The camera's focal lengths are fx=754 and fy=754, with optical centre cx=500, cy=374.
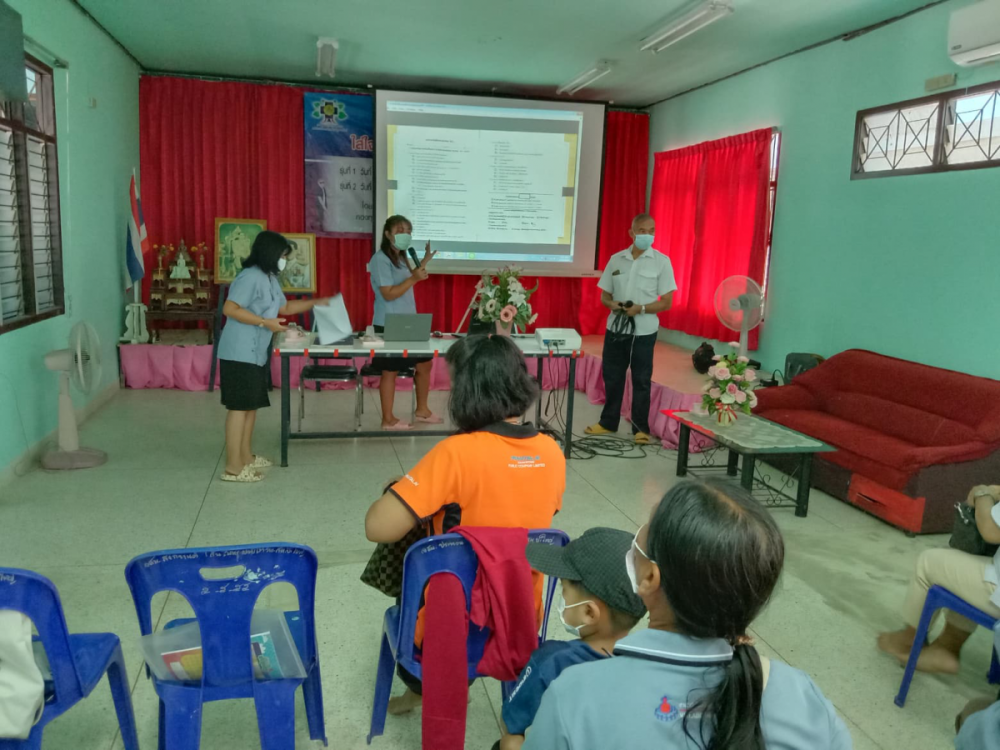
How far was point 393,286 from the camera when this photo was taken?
4879 mm

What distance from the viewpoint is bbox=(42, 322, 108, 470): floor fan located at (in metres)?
3.97

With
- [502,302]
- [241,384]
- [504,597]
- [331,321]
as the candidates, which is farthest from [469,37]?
[504,597]

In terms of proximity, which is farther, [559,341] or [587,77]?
[587,77]

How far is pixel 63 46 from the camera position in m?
4.57

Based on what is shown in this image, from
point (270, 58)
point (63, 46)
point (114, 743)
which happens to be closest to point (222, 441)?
point (63, 46)

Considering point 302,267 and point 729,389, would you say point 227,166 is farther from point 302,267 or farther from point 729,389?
point 729,389

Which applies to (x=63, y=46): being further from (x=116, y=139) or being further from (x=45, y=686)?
(x=45, y=686)

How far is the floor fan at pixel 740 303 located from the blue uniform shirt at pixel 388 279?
2.09 m

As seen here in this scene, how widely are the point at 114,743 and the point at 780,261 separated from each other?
5.20m

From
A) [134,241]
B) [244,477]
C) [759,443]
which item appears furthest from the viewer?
[134,241]

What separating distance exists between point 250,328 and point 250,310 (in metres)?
0.09

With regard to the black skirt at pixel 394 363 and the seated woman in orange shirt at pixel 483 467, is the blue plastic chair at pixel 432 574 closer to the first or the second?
the seated woman in orange shirt at pixel 483 467

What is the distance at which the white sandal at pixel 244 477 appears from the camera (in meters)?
3.96

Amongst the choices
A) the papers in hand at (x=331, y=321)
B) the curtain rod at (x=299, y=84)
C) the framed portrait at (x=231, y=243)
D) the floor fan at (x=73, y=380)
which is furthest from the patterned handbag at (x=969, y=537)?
the framed portrait at (x=231, y=243)
